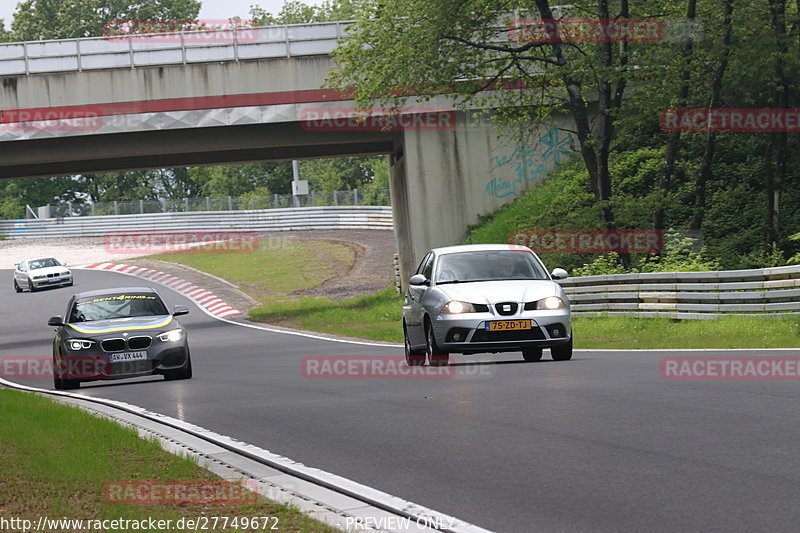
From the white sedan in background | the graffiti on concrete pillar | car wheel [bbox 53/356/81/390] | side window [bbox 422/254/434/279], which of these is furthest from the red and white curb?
side window [bbox 422/254/434/279]

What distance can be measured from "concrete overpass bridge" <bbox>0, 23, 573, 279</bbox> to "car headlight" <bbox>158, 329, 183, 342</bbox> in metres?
19.2

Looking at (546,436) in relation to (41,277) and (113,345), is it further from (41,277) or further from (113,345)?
(41,277)

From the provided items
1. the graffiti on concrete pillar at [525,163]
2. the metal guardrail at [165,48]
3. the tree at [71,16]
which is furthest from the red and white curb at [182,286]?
the tree at [71,16]

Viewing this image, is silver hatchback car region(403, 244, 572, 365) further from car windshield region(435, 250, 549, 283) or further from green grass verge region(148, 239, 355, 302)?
green grass verge region(148, 239, 355, 302)

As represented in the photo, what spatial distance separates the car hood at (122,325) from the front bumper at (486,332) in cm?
448

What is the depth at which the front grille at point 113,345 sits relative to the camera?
658 inches

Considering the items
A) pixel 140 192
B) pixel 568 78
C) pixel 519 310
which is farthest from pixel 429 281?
pixel 140 192

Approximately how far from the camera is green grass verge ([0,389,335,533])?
6750 mm

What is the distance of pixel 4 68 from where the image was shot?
3488cm

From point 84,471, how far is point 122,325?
353 inches

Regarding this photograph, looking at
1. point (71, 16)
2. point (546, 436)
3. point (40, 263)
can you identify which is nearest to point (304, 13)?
point (71, 16)

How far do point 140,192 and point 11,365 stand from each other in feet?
261

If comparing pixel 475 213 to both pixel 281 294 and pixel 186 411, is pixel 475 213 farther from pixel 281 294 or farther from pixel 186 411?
pixel 186 411

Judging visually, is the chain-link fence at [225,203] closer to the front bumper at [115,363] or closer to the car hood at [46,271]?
the car hood at [46,271]
